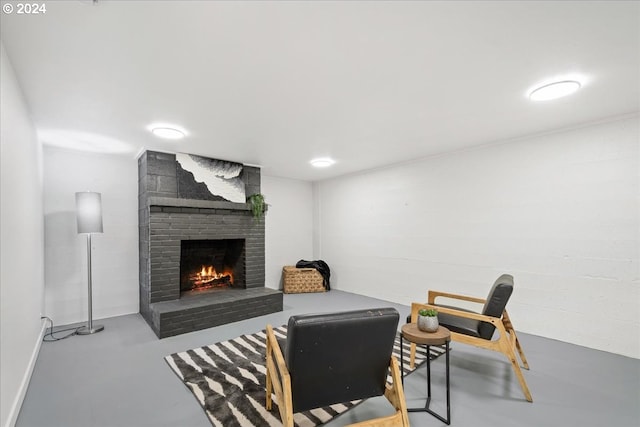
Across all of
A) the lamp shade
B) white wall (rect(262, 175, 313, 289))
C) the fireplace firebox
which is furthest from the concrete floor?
white wall (rect(262, 175, 313, 289))

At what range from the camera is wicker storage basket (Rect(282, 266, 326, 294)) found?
572cm

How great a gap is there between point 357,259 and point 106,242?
4.16m

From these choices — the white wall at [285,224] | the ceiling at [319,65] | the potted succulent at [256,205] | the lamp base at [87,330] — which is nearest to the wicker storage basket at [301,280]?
the white wall at [285,224]

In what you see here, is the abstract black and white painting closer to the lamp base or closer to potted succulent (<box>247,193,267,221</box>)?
potted succulent (<box>247,193,267,221</box>)

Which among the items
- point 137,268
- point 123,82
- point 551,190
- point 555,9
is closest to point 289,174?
point 137,268

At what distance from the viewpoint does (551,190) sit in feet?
11.0

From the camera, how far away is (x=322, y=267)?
20.0 ft

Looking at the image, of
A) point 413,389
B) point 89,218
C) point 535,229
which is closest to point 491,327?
point 413,389

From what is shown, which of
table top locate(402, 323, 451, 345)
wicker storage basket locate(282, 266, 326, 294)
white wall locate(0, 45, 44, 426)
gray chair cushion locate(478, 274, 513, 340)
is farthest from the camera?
wicker storage basket locate(282, 266, 326, 294)

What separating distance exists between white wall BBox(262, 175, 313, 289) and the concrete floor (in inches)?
109

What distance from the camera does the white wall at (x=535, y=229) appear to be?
292cm

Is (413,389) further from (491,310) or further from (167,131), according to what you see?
(167,131)

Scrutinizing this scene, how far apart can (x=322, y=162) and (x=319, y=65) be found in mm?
2815

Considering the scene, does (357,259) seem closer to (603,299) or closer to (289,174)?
(289,174)
